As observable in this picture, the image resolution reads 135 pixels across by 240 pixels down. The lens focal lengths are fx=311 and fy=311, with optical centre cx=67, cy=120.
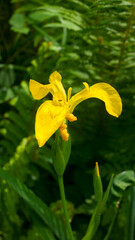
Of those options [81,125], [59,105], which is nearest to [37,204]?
[59,105]

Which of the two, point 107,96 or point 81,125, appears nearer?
point 107,96

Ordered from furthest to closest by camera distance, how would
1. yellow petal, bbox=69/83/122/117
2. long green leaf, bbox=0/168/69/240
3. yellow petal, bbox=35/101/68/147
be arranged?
long green leaf, bbox=0/168/69/240
yellow petal, bbox=69/83/122/117
yellow petal, bbox=35/101/68/147

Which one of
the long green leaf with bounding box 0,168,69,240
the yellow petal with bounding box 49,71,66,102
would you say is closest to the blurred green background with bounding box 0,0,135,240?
the long green leaf with bounding box 0,168,69,240

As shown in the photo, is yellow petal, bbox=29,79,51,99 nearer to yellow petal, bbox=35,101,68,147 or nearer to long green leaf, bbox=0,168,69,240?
yellow petal, bbox=35,101,68,147

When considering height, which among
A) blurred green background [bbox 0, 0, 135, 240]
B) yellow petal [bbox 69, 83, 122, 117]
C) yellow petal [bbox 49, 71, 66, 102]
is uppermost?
yellow petal [bbox 69, 83, 122, 117]

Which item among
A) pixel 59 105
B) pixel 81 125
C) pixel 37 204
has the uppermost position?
pixel 59 105

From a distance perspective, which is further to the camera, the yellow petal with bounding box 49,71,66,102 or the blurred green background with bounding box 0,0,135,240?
the blurred green background with bounding box 0,0,135,240

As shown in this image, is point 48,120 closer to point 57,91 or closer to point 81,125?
point 57,91

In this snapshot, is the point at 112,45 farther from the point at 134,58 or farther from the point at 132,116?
the point at 132,116
